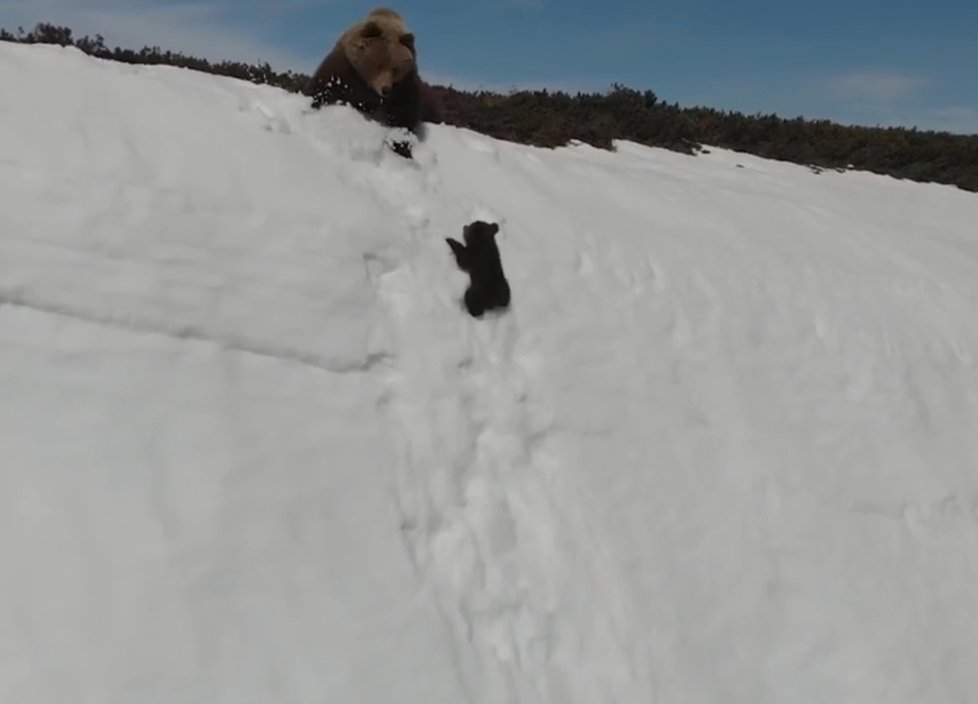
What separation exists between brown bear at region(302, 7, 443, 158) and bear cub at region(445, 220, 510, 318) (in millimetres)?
808

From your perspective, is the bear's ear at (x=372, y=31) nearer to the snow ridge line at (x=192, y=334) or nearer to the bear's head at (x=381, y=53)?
the bear's head at (x=381, y=53)

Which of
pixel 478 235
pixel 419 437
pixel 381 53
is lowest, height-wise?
pixel 419 437

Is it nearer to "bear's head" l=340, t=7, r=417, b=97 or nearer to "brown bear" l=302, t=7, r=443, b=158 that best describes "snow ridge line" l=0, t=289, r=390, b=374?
"brown bear" l=302, t=7, r=443, b=158

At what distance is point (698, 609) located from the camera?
14.7 feet

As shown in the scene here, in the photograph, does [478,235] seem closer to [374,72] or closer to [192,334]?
[374,72]

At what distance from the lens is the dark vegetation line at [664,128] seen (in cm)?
1085

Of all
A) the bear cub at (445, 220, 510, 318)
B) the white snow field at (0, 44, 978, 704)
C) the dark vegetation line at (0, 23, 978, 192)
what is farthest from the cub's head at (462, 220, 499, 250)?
the dark vegetation line at (0, 23, 978, 192)

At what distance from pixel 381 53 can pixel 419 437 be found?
260cm

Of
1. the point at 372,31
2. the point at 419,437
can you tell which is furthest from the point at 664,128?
the point at 419,437

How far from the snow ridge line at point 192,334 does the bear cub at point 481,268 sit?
2.65 ft

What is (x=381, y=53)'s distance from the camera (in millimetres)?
5352

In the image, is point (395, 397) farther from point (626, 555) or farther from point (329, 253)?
point (626, 555)

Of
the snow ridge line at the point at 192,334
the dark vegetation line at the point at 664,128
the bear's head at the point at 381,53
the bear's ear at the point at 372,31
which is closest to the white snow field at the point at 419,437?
the snow ridge line at the point at 192,334

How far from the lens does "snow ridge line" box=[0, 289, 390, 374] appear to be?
328cm
